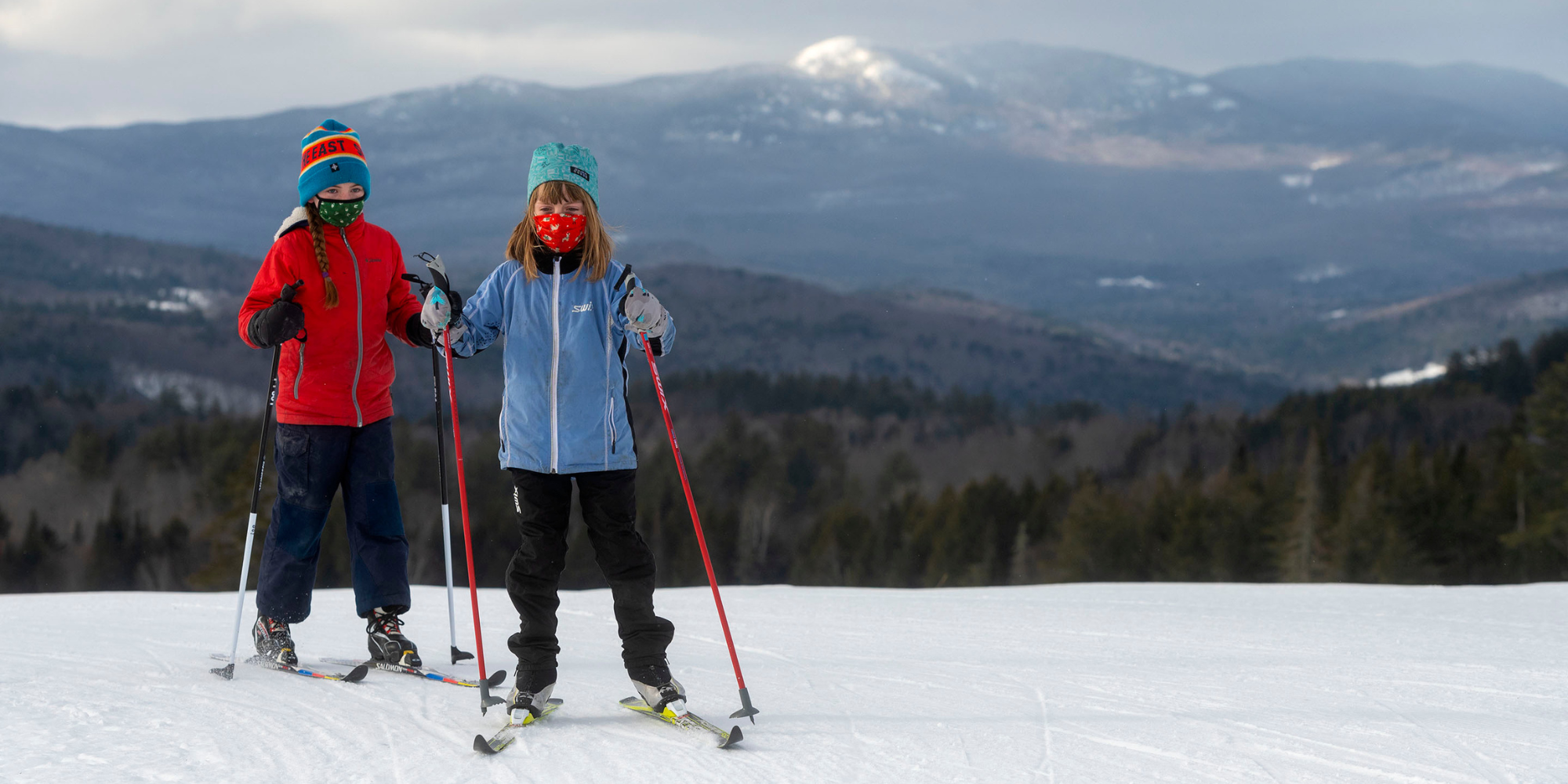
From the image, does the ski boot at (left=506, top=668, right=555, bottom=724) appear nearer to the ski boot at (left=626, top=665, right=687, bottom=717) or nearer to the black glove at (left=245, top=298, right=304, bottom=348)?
the ski boot at (left=626, top=665, right=687, bottom=717)

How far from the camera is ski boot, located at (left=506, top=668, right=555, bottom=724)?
13.3ft

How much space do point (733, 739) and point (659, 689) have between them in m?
Result: 0.41

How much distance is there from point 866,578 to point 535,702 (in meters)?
66.6

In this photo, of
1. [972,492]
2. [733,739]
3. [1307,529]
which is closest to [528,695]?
[733,739]

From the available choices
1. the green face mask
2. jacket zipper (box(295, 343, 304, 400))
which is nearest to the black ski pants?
jacket zipper (box(295, 343, 304, 400))

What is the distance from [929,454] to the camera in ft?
364

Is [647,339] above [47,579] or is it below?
above

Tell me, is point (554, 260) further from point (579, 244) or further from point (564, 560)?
point (564, 560)

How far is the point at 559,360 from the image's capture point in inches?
158

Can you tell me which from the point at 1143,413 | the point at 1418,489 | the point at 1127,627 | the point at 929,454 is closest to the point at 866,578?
the point at 1418,489

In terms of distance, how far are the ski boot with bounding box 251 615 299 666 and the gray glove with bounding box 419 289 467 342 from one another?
1.77m

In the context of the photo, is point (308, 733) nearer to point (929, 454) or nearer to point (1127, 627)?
point (1127, 627)

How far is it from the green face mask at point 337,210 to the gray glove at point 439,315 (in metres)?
1.12

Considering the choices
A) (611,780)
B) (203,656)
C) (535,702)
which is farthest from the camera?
(203,656)
